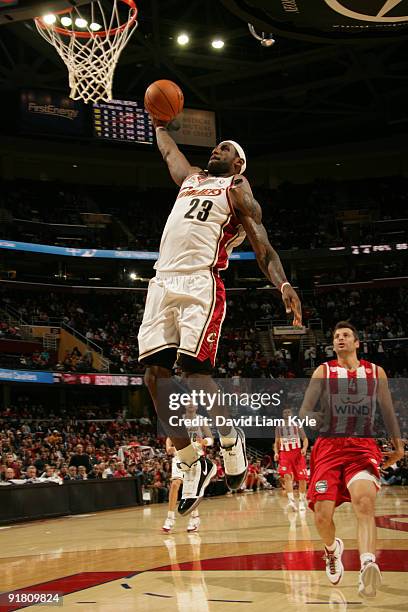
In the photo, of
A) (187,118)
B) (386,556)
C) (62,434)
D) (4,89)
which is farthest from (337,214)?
(386,556)

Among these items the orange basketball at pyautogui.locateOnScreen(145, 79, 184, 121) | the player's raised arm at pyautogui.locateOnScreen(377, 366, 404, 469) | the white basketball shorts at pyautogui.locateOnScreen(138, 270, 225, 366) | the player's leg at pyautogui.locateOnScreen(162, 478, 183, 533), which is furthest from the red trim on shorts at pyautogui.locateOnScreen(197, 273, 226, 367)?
the player's leg at pyautogui.locateOnScreen(162, 478, 183, 533)

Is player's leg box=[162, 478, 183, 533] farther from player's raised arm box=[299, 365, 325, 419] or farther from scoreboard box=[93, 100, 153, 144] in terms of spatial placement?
scoreboard box=[93, 100, 153, 144]

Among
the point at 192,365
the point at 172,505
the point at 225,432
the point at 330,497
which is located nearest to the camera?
the point at 192,365

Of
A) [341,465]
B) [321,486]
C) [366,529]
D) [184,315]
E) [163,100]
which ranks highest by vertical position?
[163,100]

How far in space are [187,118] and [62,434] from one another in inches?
527

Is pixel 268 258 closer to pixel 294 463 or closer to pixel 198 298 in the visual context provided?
pixel 198 298

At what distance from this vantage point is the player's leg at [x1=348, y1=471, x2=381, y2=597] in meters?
5.02

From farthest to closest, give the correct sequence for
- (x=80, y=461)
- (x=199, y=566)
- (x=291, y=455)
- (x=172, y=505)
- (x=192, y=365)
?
(x=80, y=461) < (x=291, y=455) < (x=172, y=505) < (x=199, y=566) < (x=192, y=365)

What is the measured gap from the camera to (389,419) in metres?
5.61

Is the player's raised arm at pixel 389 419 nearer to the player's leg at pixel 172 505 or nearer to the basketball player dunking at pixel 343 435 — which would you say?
the basketball player dunking at pixel 343 435

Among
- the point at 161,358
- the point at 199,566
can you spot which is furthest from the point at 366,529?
the point at 199,566

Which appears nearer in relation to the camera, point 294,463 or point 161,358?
point 161,358

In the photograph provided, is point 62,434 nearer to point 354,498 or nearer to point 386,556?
point 386,556

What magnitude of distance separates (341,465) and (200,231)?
83.4 inches
